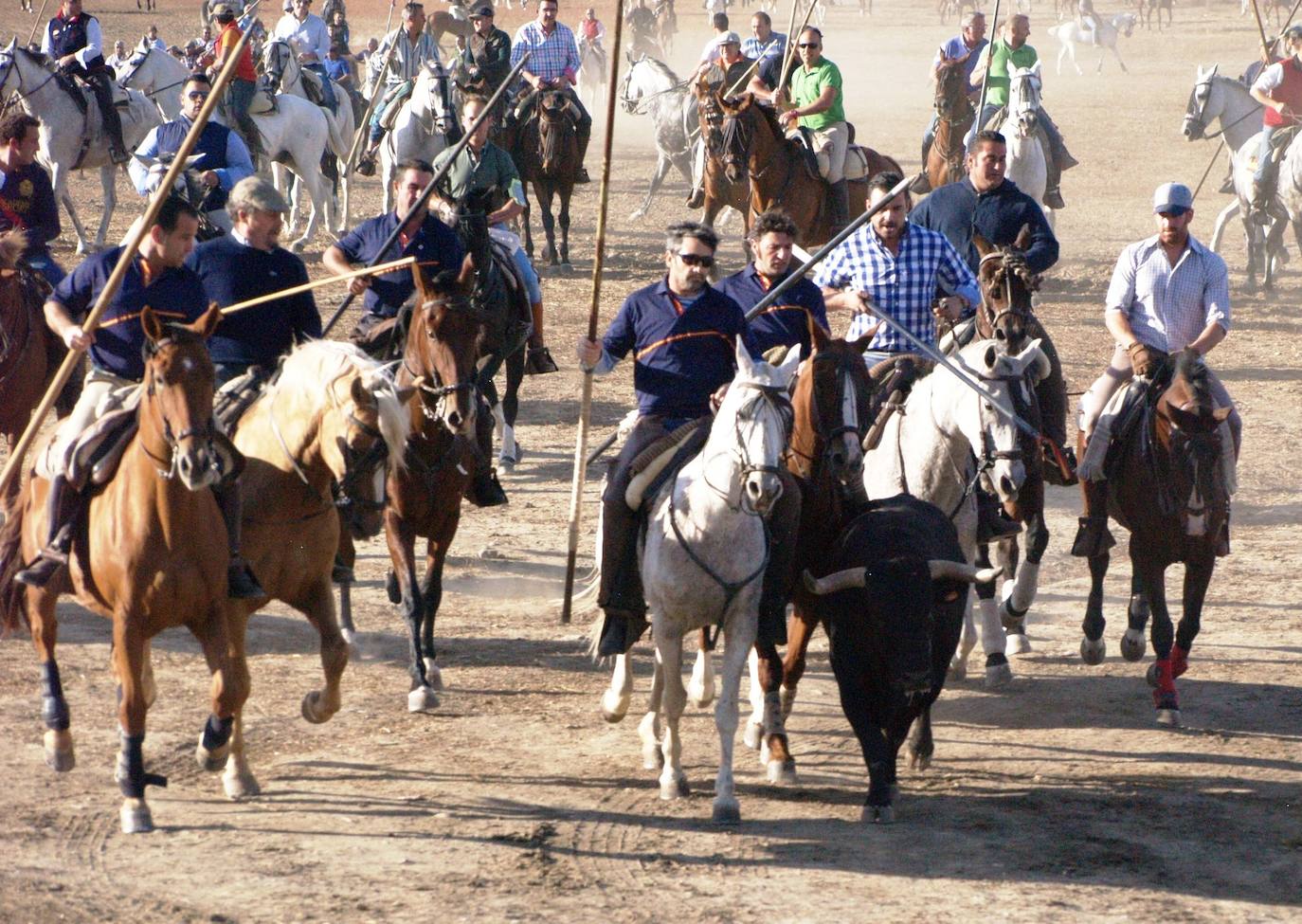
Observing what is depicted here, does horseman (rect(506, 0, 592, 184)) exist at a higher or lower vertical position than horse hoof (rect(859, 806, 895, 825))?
higher

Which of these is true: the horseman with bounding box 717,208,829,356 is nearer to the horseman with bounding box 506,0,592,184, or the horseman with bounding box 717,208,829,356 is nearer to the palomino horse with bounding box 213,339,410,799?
the palomino horse with bounding box 213,339,410,799

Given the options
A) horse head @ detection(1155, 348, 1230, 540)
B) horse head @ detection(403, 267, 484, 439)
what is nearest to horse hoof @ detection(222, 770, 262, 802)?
horse head @ detection(403, 267, 484, 439)

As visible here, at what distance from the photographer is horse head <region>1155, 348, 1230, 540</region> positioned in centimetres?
904

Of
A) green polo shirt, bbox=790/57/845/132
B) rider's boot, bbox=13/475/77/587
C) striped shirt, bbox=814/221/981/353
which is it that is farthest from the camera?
green polo shirt, bbox=790/57/845/132

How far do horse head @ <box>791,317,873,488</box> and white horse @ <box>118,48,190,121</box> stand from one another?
18745 millimetres

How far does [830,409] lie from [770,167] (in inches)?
442

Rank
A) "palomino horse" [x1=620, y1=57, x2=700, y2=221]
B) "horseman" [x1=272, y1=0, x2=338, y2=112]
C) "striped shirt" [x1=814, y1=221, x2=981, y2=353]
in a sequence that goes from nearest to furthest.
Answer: "striped shirt" [x1=814, y1=221, x2=981, y2=353], "palomino horse" [x1=620, y1=57, x2=700, y2=221], "horseman" [x1=272, y1=0, x2=338, y2=112]

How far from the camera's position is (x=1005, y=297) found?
32.5ft

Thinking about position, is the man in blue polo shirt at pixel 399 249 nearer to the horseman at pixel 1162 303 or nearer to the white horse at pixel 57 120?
the horseman at pixel 1162 303

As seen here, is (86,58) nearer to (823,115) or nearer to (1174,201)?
(823,115)

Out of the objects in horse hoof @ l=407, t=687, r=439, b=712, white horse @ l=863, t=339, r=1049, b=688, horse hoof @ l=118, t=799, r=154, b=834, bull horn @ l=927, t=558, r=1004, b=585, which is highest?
white horse @ l=863, t=339, r=1049, b=688

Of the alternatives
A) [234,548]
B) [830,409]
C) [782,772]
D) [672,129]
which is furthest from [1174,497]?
[672,129]

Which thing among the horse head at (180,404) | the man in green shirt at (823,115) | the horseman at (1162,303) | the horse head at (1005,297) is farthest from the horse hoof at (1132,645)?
the man in green shirt at (823,115)

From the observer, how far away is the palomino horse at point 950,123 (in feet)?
72.3
